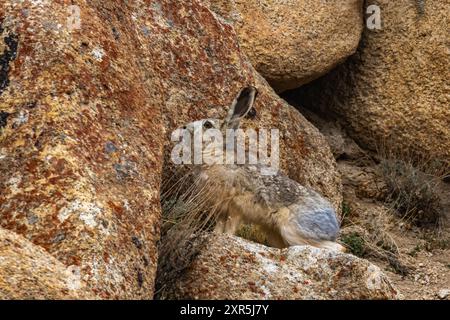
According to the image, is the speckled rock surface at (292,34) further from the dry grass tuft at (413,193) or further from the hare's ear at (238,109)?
the hare's ear at (238,109)

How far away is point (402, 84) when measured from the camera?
368 inches

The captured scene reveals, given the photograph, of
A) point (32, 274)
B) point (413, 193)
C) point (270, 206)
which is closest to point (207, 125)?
point (270, 206)

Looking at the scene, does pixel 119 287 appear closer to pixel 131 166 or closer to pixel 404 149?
pixel 131 166

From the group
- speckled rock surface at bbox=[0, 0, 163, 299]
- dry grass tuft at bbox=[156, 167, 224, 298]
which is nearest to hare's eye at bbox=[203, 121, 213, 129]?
dry grass tuft at bbox=[156, 167, 224, 298]

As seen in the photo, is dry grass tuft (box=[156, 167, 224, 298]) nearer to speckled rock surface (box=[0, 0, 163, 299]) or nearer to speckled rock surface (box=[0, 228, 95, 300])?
speckled rock surface (box=[0, 0, 163, 299])

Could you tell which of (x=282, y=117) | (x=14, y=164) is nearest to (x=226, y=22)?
(x=282, y=117)

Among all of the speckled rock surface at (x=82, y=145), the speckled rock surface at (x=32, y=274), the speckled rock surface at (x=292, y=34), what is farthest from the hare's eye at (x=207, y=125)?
the speckled rock surface at (x=32, y=274)

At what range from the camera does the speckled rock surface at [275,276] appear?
17.3ft

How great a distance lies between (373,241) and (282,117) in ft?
4.07

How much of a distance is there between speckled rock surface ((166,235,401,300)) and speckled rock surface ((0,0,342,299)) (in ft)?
1.20

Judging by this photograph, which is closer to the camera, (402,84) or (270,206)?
(270,206)

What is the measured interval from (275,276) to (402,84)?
441 centimetres

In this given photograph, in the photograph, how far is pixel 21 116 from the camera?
529 centimetres

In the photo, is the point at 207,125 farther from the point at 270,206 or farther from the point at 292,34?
the point at 292,34
